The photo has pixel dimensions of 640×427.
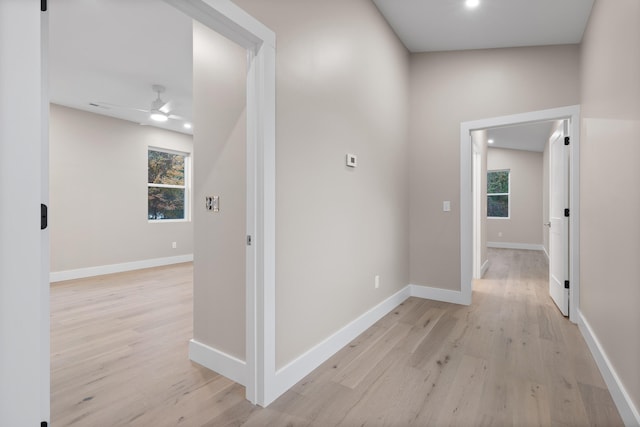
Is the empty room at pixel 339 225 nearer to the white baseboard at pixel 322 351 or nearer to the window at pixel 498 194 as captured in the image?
the white baseboard at pixel 322 351

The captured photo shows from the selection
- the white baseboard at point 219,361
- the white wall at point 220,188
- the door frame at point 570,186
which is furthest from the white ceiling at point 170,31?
the white baseboard at point 219,361

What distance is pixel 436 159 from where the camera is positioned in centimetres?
377

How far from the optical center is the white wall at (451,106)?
3.20 m

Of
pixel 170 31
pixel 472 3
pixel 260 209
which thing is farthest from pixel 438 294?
pixel 170 31

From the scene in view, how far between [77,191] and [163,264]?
6.41 feet

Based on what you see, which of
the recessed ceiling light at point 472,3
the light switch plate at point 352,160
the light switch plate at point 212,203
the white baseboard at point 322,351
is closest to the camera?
the white baseboard at point 322,351

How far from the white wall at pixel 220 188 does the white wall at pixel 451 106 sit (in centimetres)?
253

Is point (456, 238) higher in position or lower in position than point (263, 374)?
higher

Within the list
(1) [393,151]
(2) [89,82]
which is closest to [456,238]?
(1) [393,151]

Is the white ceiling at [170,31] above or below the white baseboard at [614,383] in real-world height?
above

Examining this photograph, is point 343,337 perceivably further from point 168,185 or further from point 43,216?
point 168,185

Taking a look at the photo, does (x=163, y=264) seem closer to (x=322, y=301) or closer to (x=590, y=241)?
(x=322, y=301)

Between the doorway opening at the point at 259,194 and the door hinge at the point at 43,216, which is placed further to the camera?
the doorway opening at the point at 259,194

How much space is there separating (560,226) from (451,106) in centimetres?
173
